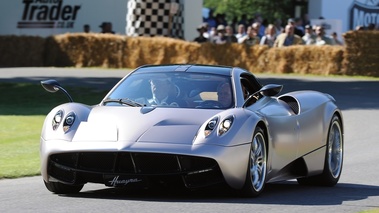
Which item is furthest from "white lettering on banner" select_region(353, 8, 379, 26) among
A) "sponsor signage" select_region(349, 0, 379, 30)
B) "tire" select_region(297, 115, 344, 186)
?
"tire" select_region(297, 115, 344, 186)

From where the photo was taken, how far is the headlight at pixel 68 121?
8.80m

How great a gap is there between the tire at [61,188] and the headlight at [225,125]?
1.32 meters

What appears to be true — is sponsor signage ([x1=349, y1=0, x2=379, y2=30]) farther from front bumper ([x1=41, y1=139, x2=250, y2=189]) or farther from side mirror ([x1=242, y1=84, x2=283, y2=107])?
front bumper ([x1=41, y1=139, x2=250, y2=189])

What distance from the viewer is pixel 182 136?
8484 mm

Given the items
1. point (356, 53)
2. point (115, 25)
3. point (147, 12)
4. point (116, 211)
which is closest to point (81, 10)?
point (115, 25)

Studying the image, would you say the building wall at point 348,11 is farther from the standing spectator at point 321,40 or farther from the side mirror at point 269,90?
the side mirror at point 269,90

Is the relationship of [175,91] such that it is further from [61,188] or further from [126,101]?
[61,188]

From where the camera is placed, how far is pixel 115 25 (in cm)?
3753

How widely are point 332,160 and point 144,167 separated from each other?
2.80m

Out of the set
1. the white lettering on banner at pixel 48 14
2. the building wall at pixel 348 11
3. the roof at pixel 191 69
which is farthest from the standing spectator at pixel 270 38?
the roof at pixel 191 69

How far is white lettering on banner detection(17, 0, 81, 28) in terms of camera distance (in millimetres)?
37625

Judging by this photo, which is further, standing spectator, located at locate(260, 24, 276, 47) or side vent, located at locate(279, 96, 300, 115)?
standing spectator, located at locate(260, 24, 276, 47)

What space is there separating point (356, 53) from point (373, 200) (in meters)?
19.0

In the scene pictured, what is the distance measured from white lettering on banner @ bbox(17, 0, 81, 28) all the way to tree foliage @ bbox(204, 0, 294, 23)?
10628 mm
